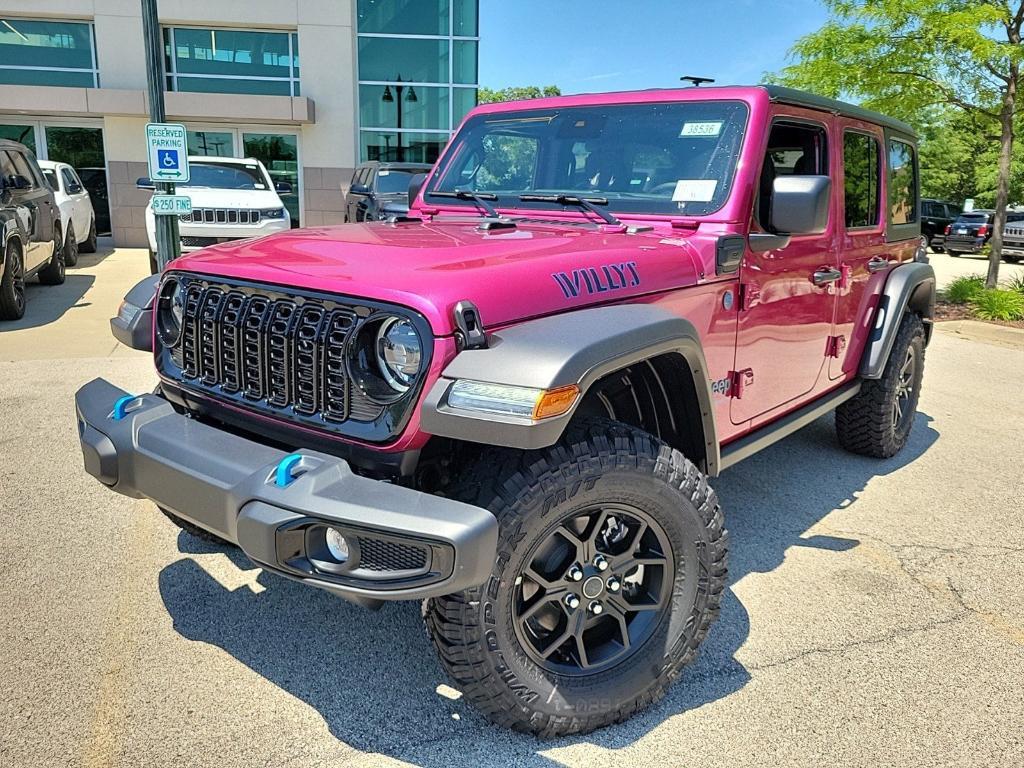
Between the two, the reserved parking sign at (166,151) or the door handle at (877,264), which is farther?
the reserved parking sign at (166,151)

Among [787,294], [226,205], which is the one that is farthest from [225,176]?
[787,294]

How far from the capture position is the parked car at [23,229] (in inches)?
321

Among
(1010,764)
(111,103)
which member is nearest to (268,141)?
(111,103)

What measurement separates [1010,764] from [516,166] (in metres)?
2.90

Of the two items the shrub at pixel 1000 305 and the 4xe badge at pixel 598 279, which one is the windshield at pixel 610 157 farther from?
the shrub at pixel 1000 305

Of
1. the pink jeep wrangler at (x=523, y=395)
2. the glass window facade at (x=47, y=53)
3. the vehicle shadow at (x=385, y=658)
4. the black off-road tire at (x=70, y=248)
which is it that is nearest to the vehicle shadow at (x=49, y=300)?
the black off-road tire at (x=70, y=248)

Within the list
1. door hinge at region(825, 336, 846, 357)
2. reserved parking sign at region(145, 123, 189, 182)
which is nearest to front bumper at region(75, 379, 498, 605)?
door hinge at region(825, 336, 846, 357)

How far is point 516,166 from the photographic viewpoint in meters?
3.69

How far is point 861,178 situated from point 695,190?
4.97ft

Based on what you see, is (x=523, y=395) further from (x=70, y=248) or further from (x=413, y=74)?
(x=413, y=74)

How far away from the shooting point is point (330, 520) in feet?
6.34

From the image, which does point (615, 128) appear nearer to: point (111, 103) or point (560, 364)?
point (560, 364)

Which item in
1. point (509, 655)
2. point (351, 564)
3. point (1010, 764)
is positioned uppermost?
point (351, 564)

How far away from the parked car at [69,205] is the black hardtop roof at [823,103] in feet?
35.7
